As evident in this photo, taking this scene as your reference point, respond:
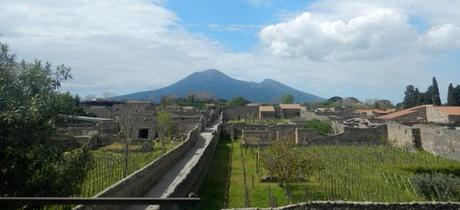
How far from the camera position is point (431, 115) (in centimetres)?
8031

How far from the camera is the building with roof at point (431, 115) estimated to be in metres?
71.8

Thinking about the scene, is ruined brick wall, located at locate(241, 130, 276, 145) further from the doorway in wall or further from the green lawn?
the green lawn

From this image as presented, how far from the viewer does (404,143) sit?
179 ft

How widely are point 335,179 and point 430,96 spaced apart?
256ft

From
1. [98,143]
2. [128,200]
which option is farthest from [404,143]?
[128,200]

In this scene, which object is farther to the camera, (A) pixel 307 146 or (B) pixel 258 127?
(B) pixel 258 127

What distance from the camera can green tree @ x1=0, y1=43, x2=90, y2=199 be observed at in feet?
42.0

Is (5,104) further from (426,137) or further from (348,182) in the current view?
(426,137)

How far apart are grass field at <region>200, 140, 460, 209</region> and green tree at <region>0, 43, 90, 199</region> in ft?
33.0

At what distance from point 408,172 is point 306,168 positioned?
31.4 feet

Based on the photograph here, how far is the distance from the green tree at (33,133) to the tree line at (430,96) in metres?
91.1

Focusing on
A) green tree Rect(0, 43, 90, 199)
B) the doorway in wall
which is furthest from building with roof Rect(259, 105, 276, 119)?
green tree Rect(0, 43, 90, 199)

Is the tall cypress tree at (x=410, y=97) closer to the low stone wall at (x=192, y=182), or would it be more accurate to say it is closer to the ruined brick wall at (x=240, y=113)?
the ruined brick wall at (x=240, y=113)


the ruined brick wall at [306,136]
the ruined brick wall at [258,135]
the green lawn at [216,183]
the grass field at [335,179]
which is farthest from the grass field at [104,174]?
the ruined brick wall at [306,136]
